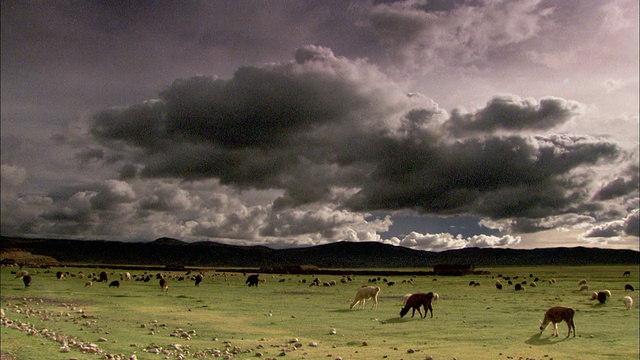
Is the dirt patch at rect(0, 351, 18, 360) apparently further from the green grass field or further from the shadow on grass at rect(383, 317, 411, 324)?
the shadow on grass at rect(383, 317, 411, 324)

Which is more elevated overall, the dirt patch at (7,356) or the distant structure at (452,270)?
the dirt patch at (7,356)

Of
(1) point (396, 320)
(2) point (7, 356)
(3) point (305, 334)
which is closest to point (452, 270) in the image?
(1) point (396, 320)

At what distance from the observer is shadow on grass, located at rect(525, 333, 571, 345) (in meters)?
20.6

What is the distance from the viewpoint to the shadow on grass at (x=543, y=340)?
2061cm

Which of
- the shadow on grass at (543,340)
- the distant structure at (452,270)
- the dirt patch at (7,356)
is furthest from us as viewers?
the distant structure at (452,270)

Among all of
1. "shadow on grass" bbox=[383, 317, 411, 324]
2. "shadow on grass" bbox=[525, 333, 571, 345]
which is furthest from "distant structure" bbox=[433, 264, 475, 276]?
"shadow on grass" bbox=[525, 333, 571, 345]

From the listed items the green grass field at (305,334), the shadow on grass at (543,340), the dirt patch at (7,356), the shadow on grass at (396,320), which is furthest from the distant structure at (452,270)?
the dirt patch at (7,356)

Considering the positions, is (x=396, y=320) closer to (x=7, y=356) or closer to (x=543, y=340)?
(x=543, y=340)

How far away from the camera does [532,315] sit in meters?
31.9

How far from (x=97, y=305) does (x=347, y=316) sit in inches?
751

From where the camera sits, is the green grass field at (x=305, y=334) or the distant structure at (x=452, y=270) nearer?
the green grass field at (x=305, y=334)

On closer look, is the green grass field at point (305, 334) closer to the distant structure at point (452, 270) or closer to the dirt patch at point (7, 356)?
the dirt patch at point (7, 356)

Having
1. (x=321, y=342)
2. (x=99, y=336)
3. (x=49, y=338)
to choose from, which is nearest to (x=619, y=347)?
(x=321, y=342)

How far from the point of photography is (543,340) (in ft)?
69.6
